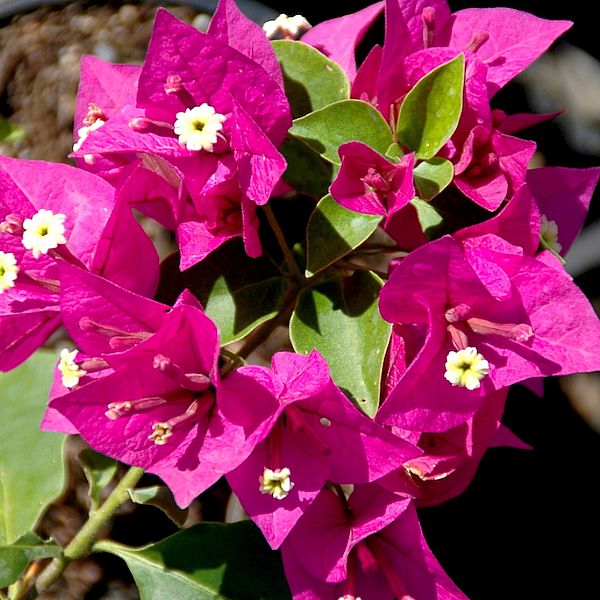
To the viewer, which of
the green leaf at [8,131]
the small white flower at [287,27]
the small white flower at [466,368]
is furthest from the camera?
the green leaf at [8,131]

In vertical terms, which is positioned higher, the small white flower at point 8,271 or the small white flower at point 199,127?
the small white flower at point 199,127

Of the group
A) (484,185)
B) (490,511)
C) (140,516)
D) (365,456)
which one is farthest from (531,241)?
(140,516)

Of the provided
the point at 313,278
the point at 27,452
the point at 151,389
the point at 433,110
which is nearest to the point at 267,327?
the point at 313,278

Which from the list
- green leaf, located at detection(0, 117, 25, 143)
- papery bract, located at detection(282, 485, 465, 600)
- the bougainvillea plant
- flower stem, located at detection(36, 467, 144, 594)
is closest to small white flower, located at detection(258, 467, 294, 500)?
the bougainvillea plant

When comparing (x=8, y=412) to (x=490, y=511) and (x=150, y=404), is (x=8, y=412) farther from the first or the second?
(x=490, y=511)

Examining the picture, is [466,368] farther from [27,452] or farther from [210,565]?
[27,452]

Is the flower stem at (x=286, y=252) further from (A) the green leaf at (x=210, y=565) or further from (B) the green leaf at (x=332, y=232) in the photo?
(A) the green leaf at (x=210, y=565)

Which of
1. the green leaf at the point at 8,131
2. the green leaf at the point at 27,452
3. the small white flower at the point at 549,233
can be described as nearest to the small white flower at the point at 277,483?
the small white flower at the point at 549,233
